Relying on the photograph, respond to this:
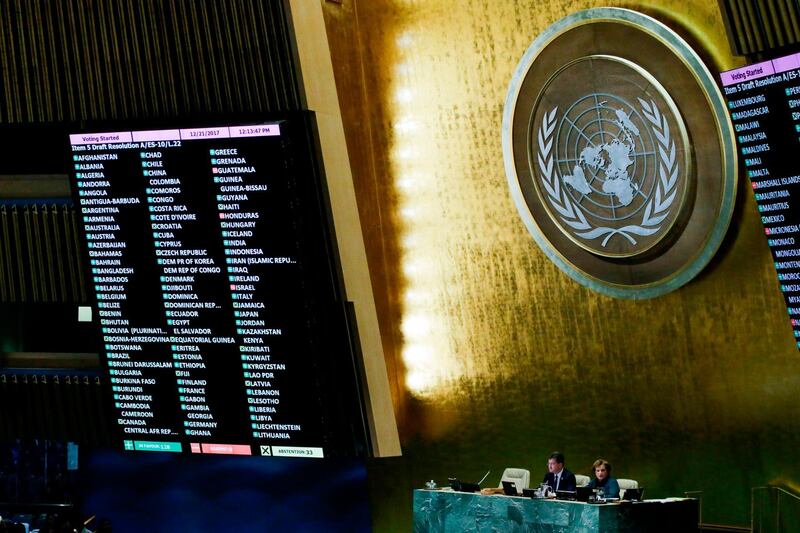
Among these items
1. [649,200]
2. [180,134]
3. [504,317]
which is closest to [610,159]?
[649,200]

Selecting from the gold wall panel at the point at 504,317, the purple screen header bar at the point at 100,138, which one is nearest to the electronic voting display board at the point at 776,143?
the gold wall panel at the point at 504,317

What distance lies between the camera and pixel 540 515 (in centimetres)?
902

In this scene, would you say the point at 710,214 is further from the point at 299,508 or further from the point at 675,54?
the point at 299,508

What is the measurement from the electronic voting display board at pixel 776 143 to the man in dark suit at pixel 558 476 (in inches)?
97.4

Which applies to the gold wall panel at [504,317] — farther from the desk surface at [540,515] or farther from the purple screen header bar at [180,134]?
the purple screen header bar at [180,134]

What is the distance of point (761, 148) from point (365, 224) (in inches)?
190

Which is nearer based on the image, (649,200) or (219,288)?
(219,288)

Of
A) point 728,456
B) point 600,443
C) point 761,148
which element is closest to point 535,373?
point 600,443

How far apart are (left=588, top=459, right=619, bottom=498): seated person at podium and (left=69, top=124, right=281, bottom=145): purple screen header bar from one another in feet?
11.9

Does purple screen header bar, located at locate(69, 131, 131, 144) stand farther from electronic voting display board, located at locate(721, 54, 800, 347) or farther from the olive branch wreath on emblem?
electronic voting display board, located at locate(721, 54, 800, 347)

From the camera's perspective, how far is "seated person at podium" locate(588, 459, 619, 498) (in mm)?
9359

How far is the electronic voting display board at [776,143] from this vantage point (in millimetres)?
7590

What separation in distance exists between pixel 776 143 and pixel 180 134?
172 inches

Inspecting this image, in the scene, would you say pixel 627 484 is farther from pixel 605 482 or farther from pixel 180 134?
pixel 180 134
